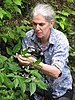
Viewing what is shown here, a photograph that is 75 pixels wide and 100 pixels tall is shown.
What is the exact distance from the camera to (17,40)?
4812 millimetres

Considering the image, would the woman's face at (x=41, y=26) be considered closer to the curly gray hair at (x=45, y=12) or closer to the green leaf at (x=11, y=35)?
the curly gray hair at (x=45, y=12)

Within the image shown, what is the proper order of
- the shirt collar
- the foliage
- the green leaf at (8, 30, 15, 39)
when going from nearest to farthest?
the foliage < the shirt collar < the green leaf at (8, 30, 15, 39)

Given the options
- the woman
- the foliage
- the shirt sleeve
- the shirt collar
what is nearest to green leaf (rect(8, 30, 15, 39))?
the foliage

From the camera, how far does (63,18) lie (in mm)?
6297

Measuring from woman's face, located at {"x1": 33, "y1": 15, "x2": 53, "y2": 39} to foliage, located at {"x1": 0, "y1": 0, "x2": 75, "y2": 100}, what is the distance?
47cm

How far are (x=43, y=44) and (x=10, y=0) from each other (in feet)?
2.83

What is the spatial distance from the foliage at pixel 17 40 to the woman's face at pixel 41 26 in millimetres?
475

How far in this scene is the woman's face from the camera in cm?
406

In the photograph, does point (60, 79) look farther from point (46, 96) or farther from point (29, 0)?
point (29, 0)

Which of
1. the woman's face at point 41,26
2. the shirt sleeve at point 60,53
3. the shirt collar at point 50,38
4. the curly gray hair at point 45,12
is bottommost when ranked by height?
the shirt sleeve at point 60,53

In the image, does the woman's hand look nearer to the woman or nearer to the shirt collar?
the woman

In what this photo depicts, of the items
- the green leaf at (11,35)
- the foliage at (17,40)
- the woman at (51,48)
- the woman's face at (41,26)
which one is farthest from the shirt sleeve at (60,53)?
the green leaf at (11,35)

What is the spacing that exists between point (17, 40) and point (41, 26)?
825 millimetres

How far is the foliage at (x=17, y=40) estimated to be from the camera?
9.93 ft
